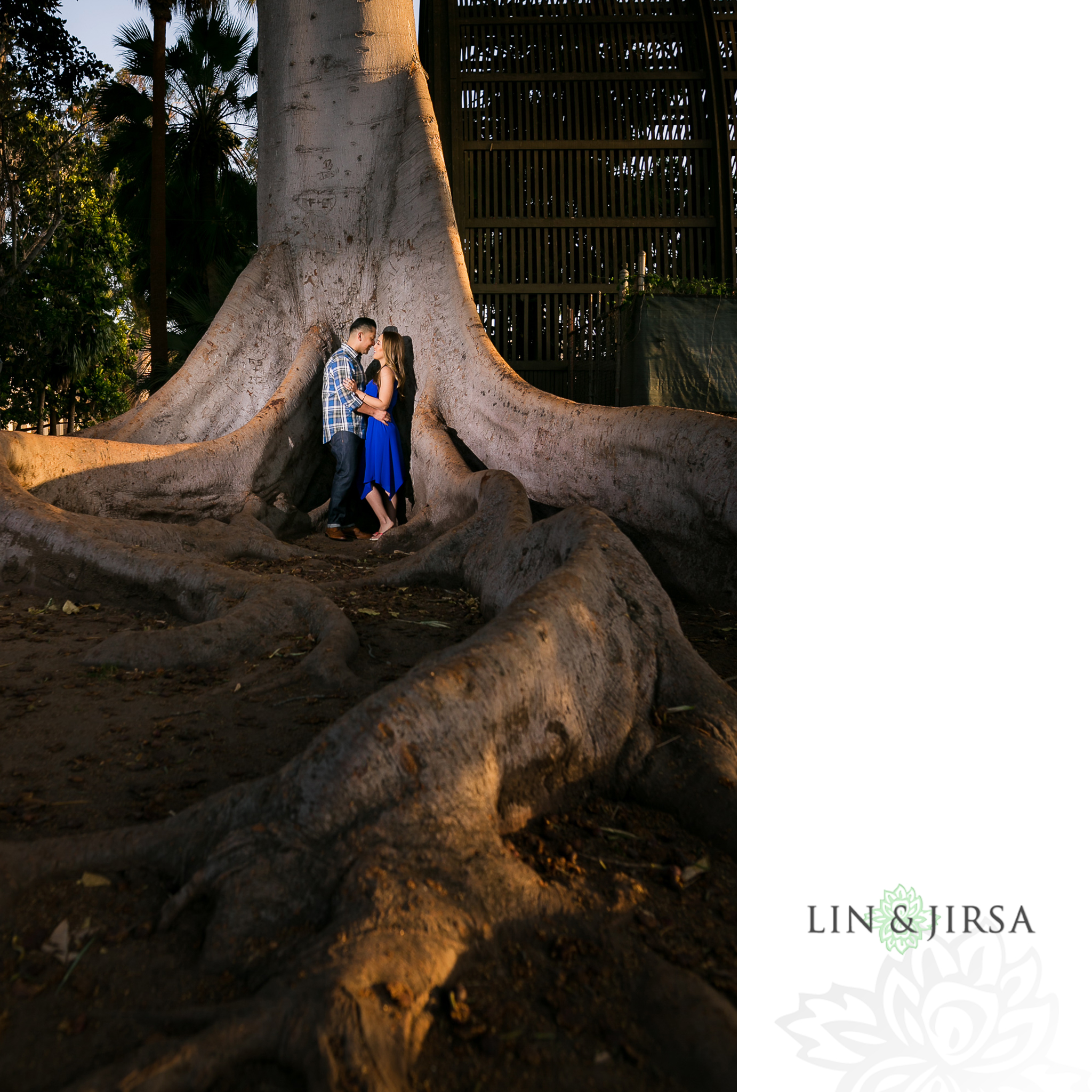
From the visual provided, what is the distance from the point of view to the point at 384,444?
547 cm

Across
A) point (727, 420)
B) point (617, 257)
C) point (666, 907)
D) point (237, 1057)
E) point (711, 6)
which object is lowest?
point (666, 907)

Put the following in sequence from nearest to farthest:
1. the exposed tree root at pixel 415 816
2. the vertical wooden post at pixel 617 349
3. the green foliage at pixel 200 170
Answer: the exposed tree root at pixel 415 816, the vertical wooden post at pixel 617 349, the green foliage at pixel 200 170

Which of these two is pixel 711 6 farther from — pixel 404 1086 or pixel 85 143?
pixel 85 143

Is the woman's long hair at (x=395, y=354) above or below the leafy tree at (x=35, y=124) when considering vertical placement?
below

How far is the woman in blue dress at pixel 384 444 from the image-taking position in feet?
17.8

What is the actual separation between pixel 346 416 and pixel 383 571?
5.87ft

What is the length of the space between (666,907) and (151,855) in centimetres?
107

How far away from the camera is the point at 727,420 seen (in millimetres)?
3578

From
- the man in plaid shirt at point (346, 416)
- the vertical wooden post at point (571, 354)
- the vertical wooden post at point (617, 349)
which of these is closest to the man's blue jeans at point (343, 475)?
the man in plaid shirt at point (346, 416)

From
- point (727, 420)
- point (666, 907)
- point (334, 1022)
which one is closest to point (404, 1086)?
point (334, 1022)

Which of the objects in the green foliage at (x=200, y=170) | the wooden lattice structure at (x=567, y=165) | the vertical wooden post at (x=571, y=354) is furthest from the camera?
the green foliage at (x=200, y=170)

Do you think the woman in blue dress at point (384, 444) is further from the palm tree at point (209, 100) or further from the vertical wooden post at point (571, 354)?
the palm tree at point (209, 100)

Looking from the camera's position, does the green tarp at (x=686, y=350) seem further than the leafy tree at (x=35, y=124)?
No

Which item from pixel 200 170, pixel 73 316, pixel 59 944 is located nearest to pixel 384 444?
pixel 59 944
